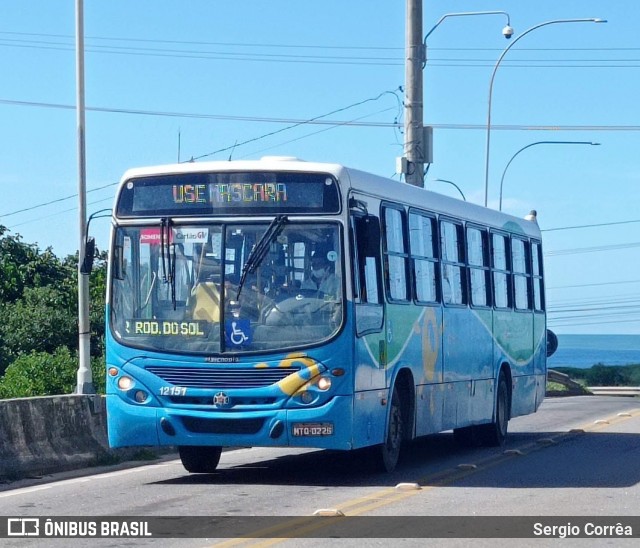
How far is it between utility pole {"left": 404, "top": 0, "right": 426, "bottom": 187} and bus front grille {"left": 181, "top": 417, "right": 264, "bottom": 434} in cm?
1015

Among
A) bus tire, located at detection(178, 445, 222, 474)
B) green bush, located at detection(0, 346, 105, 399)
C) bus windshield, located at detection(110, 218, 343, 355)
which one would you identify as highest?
bus windshield, located at detection(110, 218, 343, 355)

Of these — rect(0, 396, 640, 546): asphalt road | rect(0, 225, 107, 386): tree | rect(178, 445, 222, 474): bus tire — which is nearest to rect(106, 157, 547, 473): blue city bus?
rect(0, 396, 640, 546): asphalt road

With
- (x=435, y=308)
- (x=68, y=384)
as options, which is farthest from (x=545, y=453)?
(x=68, y=384)

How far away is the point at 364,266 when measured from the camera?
1373 centimetres

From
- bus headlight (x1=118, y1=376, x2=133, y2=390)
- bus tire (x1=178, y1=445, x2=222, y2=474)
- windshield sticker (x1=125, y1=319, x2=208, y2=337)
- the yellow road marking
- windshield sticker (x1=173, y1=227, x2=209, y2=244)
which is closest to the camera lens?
the yellow road marking

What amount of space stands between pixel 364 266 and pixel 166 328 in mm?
2094

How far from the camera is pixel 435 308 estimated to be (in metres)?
16.3

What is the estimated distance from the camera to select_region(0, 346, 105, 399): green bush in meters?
24.3

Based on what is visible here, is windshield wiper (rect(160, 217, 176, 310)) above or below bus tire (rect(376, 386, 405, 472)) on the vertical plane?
above

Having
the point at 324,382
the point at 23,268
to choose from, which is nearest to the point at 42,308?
the point at 23,268

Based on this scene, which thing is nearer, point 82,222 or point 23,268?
point 82,222

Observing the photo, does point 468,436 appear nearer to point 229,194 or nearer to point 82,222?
point 82,222

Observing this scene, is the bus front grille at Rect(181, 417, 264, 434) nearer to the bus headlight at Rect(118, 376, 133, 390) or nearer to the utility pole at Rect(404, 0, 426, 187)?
the bus headlight at Rect(118, 376, 133, 390)

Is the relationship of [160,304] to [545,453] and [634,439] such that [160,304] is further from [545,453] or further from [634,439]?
[634,439]
